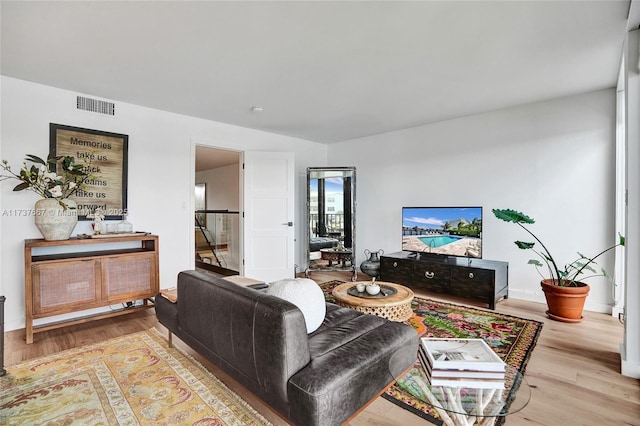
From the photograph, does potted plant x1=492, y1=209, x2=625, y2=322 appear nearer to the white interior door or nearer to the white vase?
the white interior door

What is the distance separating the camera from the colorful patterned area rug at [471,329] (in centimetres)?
191

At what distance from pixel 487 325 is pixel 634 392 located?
111 centimetres

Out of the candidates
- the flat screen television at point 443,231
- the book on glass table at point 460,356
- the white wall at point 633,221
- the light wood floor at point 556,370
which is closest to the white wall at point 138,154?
the light wood floor at point 556,370

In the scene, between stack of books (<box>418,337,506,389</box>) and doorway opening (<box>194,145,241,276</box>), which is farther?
doorway opening (<box>194,145,241,276</box>)

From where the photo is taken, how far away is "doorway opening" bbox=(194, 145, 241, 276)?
18.4 feet

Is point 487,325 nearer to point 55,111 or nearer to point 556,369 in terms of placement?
point 556,369

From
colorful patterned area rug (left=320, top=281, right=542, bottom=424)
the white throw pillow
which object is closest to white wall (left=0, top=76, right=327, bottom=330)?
the white throw pillow

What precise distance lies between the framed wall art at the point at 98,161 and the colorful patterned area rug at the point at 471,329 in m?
3.43

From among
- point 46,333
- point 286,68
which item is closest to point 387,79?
point 286,68

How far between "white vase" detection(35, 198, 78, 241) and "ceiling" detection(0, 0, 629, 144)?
121 cm

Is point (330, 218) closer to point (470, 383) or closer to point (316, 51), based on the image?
point (316, 51)

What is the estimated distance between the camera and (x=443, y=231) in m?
4.22

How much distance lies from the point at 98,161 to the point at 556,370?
4646 millimetres

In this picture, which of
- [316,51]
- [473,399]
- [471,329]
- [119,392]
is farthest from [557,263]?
[119,392]
